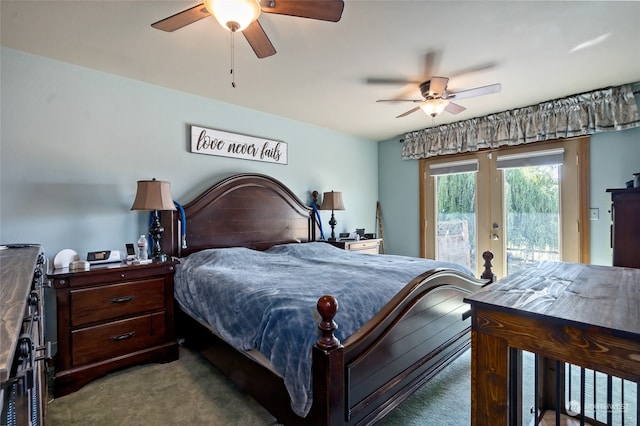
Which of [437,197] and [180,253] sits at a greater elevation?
[437,197]

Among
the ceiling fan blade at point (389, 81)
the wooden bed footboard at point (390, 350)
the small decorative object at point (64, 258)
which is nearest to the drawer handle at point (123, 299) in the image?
the small decorative object at point (64, 258)

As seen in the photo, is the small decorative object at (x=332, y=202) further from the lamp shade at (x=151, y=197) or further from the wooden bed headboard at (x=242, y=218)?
the lamp shade at (x=151, y=197)

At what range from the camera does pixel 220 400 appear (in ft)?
6.54

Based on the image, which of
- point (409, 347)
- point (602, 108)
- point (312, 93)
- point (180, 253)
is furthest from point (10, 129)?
point (602, 108)

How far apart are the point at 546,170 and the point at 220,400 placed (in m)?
4.32

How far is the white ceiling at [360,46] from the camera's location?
1958 millimetres

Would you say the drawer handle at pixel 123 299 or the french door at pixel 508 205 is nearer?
the drawer handle at pixel 123 299

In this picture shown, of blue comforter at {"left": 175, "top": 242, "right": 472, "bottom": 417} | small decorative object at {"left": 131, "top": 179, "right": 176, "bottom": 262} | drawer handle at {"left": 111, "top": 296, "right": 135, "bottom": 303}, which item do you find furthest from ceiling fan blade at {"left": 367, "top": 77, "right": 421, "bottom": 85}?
drawer handle at {"left": 111, "top": 296, "right": 135, "bottom": 303}

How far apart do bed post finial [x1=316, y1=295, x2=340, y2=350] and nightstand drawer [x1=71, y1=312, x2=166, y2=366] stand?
1.79 m

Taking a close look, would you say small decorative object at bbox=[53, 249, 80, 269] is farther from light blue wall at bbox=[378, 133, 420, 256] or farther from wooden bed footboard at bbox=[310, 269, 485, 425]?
light blue wall at bbox=[378, 133, 420, 256]

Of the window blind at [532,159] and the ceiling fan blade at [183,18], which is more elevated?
the ceiling fan blade at [183,18]

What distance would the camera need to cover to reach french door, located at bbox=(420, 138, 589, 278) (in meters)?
3.56

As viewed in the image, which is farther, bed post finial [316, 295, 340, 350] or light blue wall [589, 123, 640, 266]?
light blue wall [589, 123, 640, 266]

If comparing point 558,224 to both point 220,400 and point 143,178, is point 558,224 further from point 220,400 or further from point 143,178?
point 143,178
